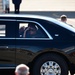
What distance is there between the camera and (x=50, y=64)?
8.09 metres

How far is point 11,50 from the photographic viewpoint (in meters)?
8.09

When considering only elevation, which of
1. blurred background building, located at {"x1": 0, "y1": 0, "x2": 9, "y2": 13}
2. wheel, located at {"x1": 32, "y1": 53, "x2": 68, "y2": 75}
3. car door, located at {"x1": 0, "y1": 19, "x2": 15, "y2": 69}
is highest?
car door, located at {"x1": 0, "y1": 19, "x2": 15, "y2": 69}

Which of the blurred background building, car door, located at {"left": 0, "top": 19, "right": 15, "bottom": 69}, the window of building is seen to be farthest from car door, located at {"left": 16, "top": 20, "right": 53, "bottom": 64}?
the blurred background building

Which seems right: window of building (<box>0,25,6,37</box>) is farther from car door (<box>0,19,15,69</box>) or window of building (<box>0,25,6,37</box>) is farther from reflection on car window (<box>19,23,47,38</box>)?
reflection on car window (<box>19,23,47,38</box>)

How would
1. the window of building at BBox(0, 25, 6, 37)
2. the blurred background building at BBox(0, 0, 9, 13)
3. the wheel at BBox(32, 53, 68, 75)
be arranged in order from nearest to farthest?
the wheel at BBox(32, 53, 68, 75) → the window of building at BBox(0, 25, 6, 37) → the blurred background building at BBox(0, 0, 9, 13)

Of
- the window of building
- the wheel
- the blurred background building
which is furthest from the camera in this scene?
the blurred background building

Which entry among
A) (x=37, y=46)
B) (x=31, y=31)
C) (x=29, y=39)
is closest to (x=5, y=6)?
(x=31, y=31)

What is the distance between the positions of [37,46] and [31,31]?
412 millimetres

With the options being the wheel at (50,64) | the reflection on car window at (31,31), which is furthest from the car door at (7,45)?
the wheel at (50,64)

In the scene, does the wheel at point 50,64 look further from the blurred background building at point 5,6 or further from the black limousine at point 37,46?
the blurred background building at point 5,6

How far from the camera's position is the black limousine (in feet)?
26.6

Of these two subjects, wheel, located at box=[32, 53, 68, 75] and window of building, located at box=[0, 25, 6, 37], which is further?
window of building, located at box=[0, 25, 6, 37]

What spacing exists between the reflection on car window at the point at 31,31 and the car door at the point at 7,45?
221 millimetres

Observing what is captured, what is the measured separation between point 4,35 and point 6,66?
688 millimetres
